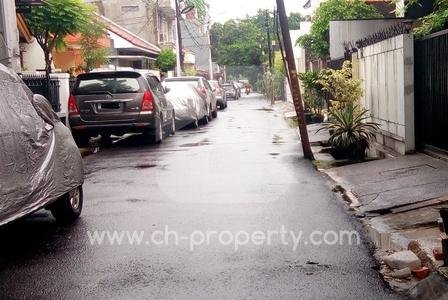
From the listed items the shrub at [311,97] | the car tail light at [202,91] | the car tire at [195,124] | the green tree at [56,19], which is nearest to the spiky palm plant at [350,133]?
the shrub at [311,97]

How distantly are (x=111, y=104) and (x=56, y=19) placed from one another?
283 inches

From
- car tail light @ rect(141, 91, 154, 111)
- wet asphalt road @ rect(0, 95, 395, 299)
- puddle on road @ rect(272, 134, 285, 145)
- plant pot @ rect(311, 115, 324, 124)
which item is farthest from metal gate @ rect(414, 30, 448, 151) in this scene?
plant pot @ rect(311, 115, 324, 124)

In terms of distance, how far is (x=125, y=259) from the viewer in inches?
235

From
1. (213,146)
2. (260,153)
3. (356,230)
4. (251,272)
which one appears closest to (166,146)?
(213,146)

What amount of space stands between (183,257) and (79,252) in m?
1.06

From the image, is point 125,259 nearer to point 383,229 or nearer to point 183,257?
point 183,257

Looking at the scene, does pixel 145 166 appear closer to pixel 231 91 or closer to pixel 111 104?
pixel 111 104

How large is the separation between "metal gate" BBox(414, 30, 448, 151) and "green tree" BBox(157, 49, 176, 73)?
31853mm

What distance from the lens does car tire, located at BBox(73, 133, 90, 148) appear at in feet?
52.4

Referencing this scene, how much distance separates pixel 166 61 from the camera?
42344 millimetres

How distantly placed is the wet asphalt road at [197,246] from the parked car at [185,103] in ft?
31.9

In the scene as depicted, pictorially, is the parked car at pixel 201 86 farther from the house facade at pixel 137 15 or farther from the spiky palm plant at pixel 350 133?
the house facade at pixel 137 15

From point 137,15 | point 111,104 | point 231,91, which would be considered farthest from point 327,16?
point 231,91

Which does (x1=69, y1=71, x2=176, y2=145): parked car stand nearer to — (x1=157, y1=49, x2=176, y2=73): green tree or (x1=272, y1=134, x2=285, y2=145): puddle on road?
(x1=272, y1=134, x2=285, y2=145): puddle on road
